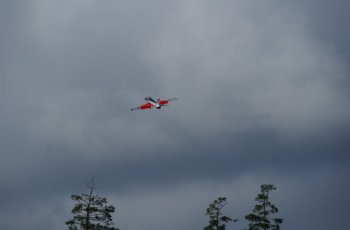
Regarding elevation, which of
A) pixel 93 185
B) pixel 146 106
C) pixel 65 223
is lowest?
pixel 65 223

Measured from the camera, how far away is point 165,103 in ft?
249

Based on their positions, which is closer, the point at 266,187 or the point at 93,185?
the point at 93,185

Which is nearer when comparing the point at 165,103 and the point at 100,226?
the point at 100,226

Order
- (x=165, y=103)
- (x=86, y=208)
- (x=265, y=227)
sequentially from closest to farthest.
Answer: (x=86, y=208)
(x=265, y=227)
(x=165, y=103)

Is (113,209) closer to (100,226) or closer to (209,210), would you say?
(100,226)

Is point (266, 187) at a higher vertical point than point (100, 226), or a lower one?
higher

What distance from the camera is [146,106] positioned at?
76.1m

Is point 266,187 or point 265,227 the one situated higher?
point 266,187

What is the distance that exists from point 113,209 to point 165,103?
27851 millimetres

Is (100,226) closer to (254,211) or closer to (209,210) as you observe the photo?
(209,210)

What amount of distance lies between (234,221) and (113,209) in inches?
637

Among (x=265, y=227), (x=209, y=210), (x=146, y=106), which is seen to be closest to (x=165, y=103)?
(x=146, y=106)

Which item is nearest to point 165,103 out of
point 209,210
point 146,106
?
point 146,106

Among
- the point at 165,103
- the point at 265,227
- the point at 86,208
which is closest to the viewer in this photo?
the point at 86,208
